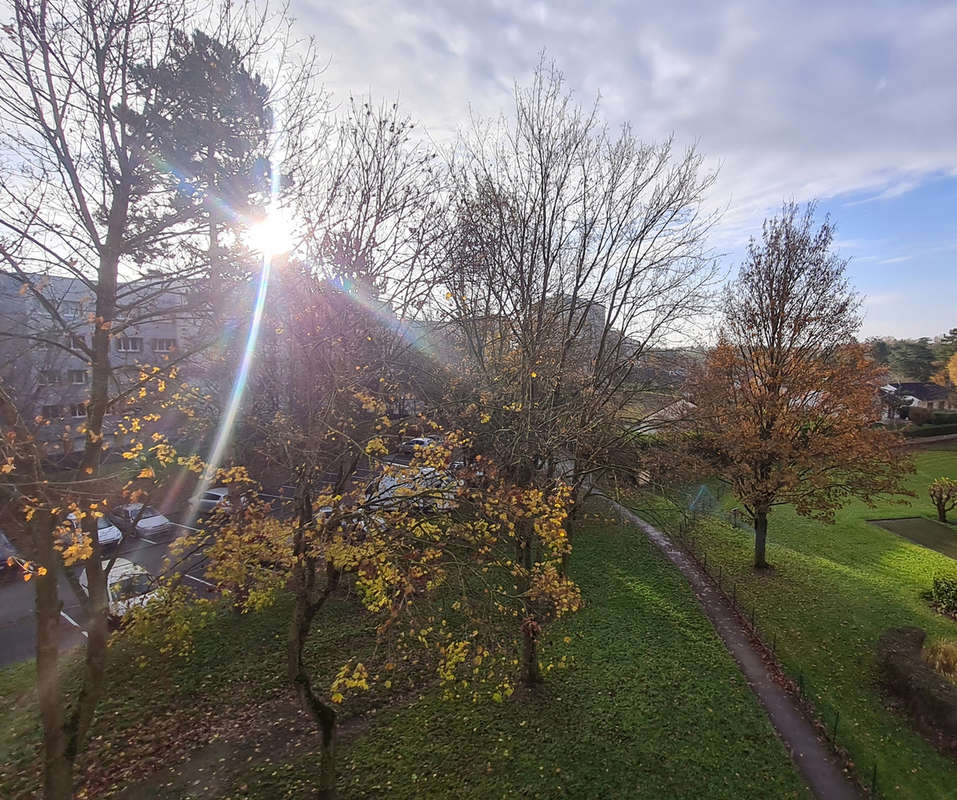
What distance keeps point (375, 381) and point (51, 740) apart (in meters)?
5.82

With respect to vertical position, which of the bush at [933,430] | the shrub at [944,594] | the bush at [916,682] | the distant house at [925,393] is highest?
the distant house at [925,393]

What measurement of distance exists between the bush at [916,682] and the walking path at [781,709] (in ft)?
6.49

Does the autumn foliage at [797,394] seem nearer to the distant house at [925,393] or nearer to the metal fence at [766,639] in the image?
the metal fence at [766,639]

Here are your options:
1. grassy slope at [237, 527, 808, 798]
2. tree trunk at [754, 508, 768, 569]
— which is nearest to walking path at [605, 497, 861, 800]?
grassy slope at [237, 527, 808, 798]

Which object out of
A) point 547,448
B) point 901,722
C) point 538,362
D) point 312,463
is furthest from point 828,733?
point 312,463

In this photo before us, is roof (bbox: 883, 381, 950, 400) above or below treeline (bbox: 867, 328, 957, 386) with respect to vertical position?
below

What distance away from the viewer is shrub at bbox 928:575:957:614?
12625 millimetres

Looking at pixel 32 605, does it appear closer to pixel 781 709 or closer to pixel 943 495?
pixel 781 709

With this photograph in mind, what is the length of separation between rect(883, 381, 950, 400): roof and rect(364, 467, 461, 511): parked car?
61182 millimetres

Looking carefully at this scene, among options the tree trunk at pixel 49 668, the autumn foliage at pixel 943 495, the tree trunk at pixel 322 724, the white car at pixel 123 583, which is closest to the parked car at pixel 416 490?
the tree trunk at pixel 322 724

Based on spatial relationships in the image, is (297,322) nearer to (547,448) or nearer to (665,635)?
(547,448)

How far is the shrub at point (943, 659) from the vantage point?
9.41 metres

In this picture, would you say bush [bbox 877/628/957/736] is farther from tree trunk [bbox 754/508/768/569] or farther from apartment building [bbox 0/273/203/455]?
apartment building [bbox 0/273/203/455]

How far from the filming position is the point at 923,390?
51.7m
